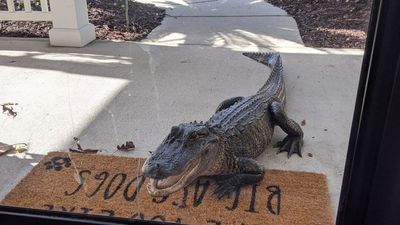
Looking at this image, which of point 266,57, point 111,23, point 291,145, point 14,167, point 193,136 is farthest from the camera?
point 111,23

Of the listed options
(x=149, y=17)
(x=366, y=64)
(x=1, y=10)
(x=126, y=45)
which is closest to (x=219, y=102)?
(x=149, y=17)

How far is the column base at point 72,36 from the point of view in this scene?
10.6ft

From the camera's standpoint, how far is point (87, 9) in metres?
→ 3.24

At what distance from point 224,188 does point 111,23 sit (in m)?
1.85

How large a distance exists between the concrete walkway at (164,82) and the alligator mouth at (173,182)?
0.46 metres

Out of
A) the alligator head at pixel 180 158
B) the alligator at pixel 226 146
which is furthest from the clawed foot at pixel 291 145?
the alligator head at pixel 180 158

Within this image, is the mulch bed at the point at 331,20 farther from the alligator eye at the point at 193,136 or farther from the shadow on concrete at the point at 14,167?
the shadow on concrete at the point at 14,167

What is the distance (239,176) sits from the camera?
171 cm

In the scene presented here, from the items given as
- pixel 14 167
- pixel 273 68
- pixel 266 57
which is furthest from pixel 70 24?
pixel 14 167

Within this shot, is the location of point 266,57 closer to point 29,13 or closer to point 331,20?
point 331,20

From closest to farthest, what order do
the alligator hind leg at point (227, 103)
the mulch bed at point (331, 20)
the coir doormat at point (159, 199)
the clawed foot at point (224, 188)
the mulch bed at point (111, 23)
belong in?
the mulch bed at point (331, 20) < the coir doormat at point (159, 199) < the clawed foot at point (224, 188) < the alligator hind leg at point (227, 103) < the mulch bed at point (111, 23)

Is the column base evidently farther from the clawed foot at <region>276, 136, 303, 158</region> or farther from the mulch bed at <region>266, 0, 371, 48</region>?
the clawed foot at <region>276, 136, 303, 158</region>

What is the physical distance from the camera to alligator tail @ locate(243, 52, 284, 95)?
2.33 metres

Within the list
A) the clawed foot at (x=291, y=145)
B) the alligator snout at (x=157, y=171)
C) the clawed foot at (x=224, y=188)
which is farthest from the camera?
the clawed foot at (x=291, y=145)
